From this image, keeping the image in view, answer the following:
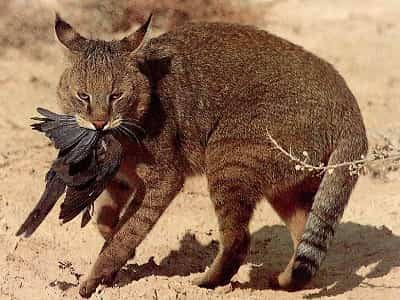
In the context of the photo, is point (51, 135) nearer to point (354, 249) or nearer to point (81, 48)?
point (81, 48)

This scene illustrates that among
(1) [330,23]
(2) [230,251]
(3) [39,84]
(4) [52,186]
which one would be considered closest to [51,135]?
(4) [52,186]

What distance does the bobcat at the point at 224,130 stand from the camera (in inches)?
224

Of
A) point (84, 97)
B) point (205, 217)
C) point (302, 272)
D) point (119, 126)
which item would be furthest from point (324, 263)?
point (84, 97)

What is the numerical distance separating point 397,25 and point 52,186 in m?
6.37

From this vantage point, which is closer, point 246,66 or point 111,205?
point 246,66

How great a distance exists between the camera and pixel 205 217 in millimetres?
7441

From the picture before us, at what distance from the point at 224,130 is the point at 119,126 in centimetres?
72

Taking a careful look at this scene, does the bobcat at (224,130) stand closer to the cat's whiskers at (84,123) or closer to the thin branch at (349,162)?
the cat's whiskers at (84,123)

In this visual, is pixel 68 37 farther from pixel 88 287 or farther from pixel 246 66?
pixel 88 287

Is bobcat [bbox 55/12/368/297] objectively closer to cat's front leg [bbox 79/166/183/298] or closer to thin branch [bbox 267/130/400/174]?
cat's front leg [bbox 79/166/183/298]

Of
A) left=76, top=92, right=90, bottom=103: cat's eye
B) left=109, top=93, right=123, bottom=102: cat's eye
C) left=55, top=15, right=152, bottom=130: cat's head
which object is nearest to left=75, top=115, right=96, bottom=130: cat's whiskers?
left=55, top=15, right=152, bottom=130: cat's head

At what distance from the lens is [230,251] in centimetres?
576

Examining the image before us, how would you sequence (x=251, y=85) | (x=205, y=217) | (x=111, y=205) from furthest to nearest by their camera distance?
(x=205, y=217)
(x=111, y=205)
(x=251, y=85)

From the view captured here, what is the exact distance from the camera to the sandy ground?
584cm
